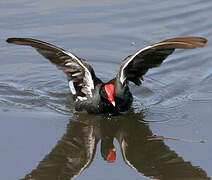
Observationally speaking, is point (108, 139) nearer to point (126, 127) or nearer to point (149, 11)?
point (126, 127)

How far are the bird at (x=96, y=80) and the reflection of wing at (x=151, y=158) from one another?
0.51 m

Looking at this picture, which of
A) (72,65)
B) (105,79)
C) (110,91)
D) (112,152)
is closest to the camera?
(112,152)

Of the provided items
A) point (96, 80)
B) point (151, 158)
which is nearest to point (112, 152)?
point (151, 158)

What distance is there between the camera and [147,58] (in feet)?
27.2

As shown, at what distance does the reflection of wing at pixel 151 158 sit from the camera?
6867 mm

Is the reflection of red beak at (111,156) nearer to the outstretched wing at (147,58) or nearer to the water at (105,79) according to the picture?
the water at (105,79)

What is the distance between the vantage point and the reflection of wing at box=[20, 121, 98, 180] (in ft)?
22.5

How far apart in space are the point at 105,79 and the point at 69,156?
3104 millimetres

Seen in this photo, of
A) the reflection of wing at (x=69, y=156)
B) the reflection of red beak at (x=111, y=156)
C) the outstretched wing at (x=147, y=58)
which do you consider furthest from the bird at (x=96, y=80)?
the reflection of red beak at (x=111, y=156)

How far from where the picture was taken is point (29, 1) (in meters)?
12.8

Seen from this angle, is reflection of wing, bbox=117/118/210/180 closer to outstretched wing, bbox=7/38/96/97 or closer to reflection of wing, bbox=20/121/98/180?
reflection of wing, bbox=20/121/98/180

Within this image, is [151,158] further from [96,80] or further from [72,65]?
[72,65]

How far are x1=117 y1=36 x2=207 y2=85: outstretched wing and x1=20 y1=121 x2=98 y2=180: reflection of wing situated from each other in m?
1.10

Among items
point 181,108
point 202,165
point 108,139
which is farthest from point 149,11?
point 202,165
